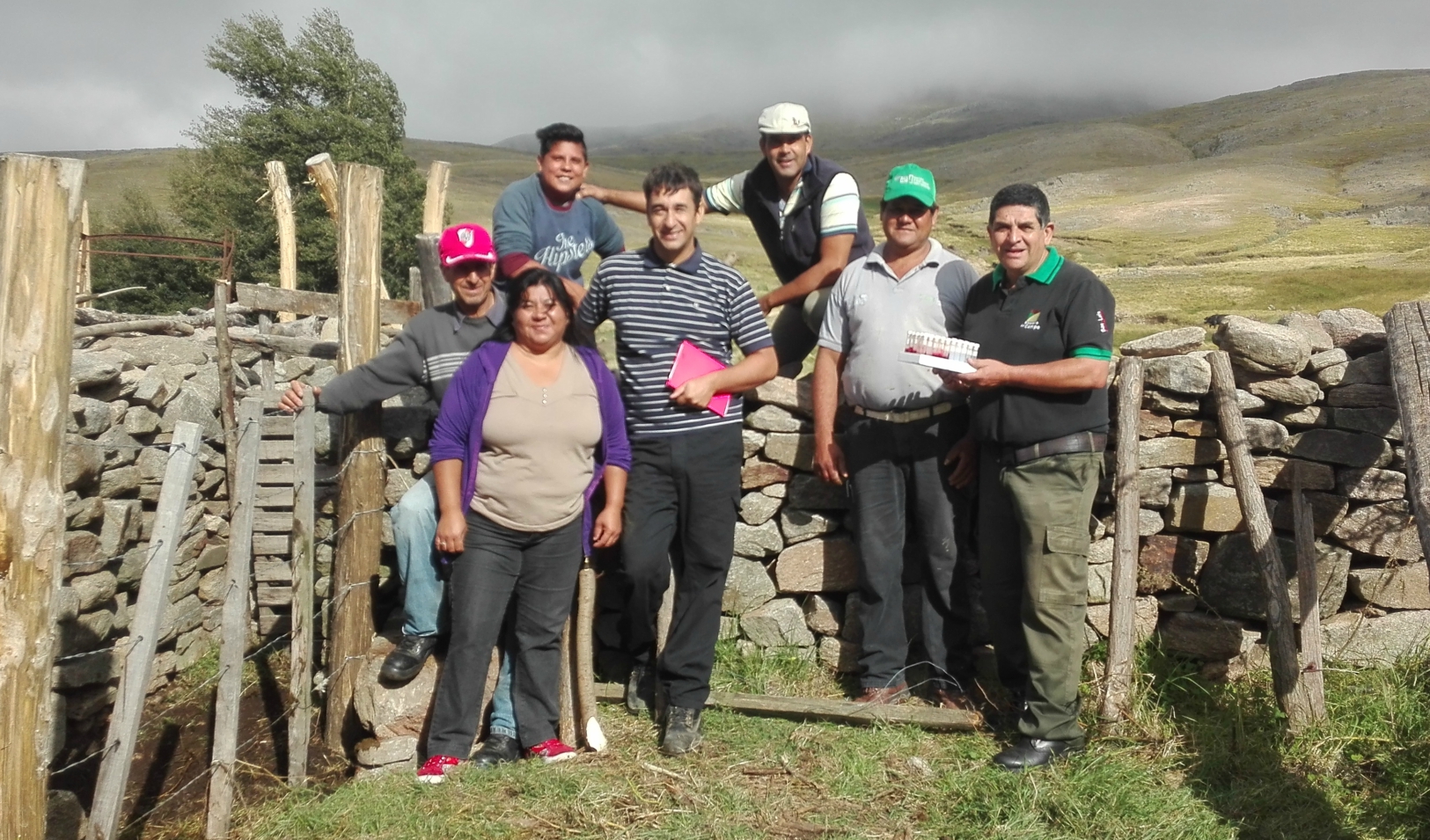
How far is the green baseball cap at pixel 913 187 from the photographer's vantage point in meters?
5.07

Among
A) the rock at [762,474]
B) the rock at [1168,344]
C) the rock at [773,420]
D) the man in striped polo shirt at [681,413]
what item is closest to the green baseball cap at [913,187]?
the man in striped polo shirt at [681,413]

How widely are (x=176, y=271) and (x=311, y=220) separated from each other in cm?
464

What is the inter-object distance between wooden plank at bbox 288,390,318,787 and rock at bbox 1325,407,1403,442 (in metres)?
5.69

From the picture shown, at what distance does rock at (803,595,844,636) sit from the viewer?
619cm

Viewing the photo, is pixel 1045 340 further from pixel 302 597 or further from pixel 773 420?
pixel 302 597

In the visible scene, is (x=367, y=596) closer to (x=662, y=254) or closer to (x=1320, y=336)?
(x=662, y=254)

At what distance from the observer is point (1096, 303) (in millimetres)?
4641

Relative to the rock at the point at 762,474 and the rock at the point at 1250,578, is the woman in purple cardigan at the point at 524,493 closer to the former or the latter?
the rock at the point at 762,474

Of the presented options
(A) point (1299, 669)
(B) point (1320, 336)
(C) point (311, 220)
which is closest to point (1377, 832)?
(A) point (1299, 669)

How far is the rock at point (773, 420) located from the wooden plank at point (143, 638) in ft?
9.91

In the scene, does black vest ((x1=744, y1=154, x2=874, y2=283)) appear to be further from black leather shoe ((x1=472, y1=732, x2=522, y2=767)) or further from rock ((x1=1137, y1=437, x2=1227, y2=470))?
black leather shoe ((x1=472, y1=732, x2=522, y2=767))

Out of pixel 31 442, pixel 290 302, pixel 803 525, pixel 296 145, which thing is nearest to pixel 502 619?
pixel 803 525

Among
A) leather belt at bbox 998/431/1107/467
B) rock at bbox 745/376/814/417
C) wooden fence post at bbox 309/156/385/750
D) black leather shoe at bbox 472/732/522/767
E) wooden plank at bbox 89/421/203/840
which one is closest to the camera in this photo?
wooden plank at bbox 89/421/203/840

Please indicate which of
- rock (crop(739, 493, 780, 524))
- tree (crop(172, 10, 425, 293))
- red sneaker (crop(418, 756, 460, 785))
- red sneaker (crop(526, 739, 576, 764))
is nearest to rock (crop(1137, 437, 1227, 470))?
rock (crop(739, 493, 780, 524))
